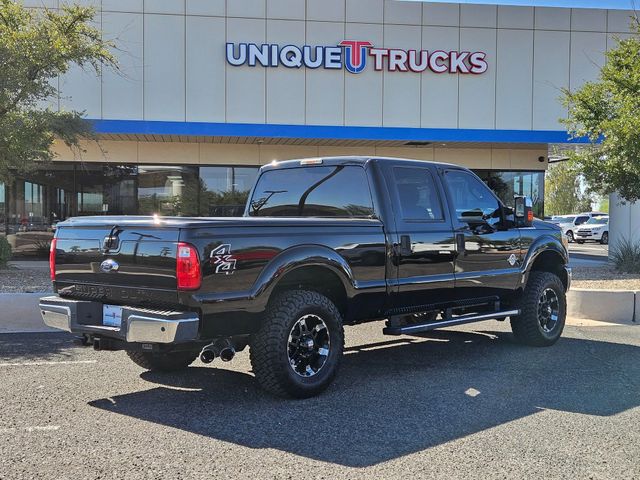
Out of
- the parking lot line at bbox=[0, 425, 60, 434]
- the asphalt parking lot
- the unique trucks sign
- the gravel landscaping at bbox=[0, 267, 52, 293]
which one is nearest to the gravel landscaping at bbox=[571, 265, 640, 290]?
the asphalt parking lot

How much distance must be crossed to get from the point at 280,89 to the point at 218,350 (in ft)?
41.5

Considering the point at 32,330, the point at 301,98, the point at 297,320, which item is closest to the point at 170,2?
the point at 301,98

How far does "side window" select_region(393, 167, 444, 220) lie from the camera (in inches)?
238

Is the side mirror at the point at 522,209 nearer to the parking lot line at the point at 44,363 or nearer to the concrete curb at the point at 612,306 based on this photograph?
the concrete curb at the point at 612,306

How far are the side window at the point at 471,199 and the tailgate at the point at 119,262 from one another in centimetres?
324

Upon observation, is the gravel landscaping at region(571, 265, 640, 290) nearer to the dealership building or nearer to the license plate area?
the dealership building

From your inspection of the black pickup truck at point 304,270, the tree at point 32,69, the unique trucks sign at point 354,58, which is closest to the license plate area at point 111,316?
the black pickup truck at point 304,270

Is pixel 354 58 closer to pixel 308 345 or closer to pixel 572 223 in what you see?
pixel 308 345

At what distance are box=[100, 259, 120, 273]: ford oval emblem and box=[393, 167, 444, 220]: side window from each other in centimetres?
268

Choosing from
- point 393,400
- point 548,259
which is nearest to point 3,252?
point 393,400

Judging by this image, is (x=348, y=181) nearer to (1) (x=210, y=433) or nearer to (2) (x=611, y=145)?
(1) (x=210, y=433)

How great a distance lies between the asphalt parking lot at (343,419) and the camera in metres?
3.78

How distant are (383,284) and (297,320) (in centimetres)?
102

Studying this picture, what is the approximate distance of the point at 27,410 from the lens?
481 centimetres
